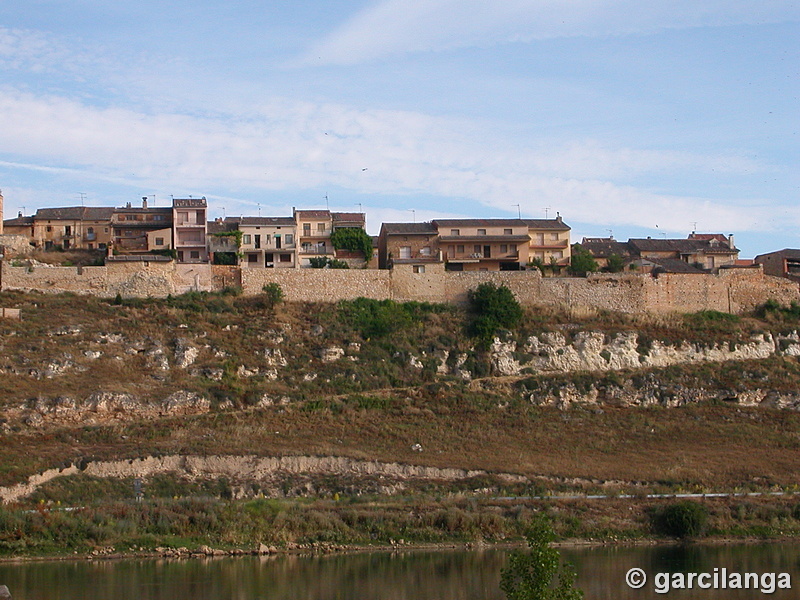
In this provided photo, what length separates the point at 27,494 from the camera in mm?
36781

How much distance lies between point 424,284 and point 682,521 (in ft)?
77.5

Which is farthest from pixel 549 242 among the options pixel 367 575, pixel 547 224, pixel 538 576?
pixel 538 576

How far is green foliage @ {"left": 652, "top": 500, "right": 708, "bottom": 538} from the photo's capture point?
37.6 metres

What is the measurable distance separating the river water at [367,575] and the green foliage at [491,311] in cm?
1994

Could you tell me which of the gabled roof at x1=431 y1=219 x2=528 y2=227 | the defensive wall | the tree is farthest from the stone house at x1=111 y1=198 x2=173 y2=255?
the tree

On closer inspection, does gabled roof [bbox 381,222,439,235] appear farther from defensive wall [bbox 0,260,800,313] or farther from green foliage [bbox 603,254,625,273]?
green foliage [bbox 603,254,625,273]

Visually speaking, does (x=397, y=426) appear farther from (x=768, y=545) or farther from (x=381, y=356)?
(x=768, y=545)

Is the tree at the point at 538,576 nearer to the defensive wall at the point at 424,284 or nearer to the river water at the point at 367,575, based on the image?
the river water at the point at 367,575

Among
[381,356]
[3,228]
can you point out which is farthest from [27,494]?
[3,228]

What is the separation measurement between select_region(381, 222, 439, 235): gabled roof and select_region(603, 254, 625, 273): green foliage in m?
10.4

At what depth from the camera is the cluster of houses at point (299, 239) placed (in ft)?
202

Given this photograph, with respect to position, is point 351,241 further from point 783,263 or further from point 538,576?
point 538,576

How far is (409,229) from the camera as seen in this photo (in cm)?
6359

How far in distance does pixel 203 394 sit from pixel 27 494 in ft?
35.4
